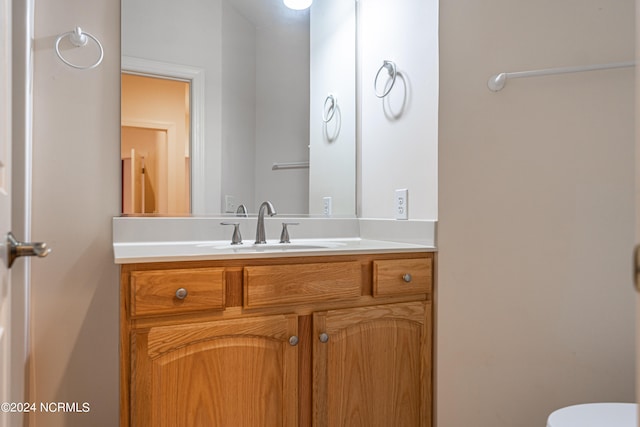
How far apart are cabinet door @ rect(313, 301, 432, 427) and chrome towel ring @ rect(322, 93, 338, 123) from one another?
0.98 m

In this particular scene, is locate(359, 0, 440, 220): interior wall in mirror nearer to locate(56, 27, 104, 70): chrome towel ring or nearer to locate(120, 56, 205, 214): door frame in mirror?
locate(120, 56, 205, 214): door frame in mirror

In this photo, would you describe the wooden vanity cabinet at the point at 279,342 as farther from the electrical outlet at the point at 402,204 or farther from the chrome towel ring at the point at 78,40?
the chrome towel ring at the point at 78,40

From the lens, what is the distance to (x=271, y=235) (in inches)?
66.8

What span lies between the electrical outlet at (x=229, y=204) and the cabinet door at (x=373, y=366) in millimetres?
642

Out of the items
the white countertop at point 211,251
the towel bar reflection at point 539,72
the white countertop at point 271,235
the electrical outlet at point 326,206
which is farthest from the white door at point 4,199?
the towel bar reflection at point 539,72

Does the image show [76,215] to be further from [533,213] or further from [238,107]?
[533,213]

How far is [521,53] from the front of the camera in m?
1.40

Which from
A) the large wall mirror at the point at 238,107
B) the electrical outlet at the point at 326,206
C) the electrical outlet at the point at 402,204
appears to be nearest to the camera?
the large wall mirror at the point at 238,107

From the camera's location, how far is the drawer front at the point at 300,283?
1.13m

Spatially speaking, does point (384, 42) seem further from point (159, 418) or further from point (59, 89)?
point (159, 418)

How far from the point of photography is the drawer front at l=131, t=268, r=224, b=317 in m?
1.00

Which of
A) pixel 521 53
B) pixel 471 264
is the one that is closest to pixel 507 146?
pixel 521 53

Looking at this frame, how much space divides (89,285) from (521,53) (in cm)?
172

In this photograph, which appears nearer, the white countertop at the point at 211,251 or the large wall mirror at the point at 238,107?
the white countertop at the point at 211,251
